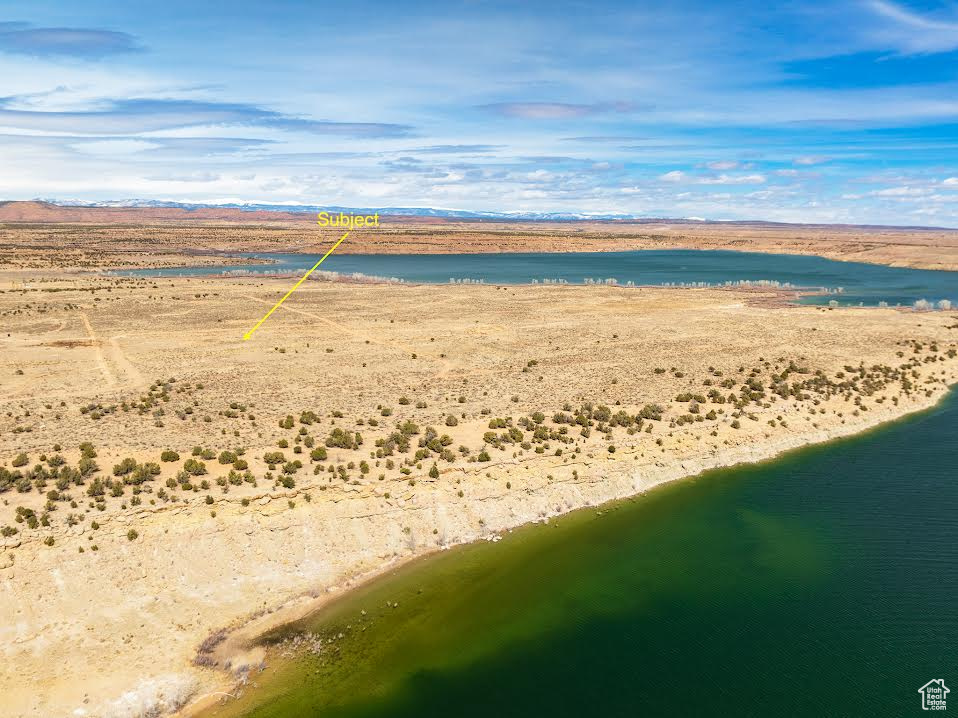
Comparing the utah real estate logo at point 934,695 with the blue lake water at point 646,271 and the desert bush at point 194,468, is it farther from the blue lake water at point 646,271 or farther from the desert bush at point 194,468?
the blue lake water at point 646,271

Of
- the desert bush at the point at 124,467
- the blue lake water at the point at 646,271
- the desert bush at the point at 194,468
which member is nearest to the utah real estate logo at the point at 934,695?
the desert bush at the point at 194,468

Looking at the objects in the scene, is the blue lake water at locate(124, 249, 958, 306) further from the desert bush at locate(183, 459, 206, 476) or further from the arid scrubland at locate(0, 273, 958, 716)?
the desert bush at locate(183, 459, 206, 476)

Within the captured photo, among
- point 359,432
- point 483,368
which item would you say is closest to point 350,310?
point 483,368

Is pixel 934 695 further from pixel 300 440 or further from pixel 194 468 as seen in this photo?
pixel 194 468

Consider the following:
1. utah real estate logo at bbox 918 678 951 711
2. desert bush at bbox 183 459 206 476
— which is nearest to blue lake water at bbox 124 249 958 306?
utah real estate logo at bbox 918 678 951 711

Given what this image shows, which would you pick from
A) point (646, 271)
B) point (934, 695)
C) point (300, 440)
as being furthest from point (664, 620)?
point (646, 271)

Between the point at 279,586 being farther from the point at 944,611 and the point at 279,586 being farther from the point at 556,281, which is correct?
the point at 556,281
